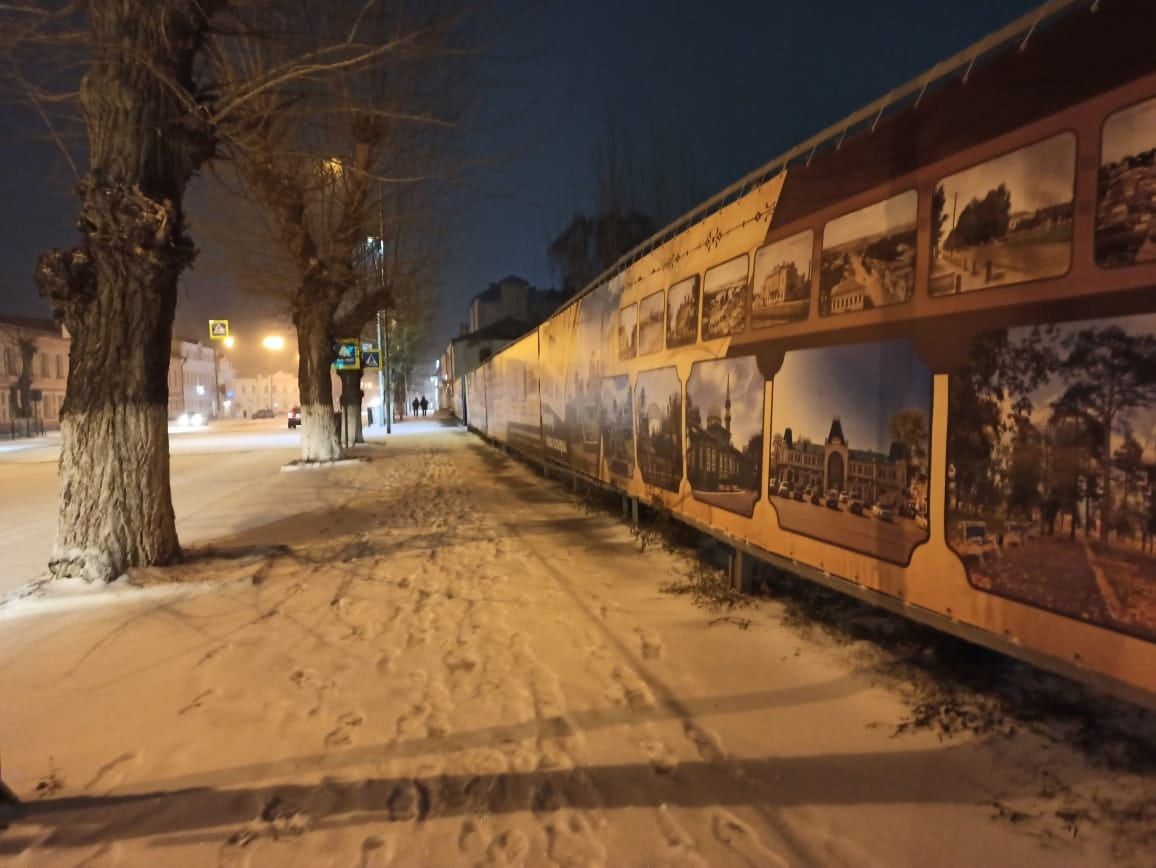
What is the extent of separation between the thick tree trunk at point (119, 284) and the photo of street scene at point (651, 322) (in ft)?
14.8

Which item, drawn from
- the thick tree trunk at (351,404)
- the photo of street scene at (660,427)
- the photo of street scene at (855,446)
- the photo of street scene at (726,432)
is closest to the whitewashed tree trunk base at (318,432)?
the thick tree trunk at (351,404)

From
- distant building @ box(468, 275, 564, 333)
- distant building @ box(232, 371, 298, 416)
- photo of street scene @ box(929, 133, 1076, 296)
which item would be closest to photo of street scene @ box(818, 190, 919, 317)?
photo of street scene @ box(929, 133, 1076, 296)

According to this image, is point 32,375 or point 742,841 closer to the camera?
point 742,841

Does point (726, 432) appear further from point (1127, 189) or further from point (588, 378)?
point (588, 378)

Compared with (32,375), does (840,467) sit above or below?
below

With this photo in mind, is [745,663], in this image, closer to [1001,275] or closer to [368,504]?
[1001,275]

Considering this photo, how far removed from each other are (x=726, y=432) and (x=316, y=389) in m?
13.0

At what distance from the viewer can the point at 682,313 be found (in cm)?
620

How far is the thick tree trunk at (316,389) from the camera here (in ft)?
52.4

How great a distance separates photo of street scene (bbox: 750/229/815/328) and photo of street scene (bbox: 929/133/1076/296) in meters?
1.05

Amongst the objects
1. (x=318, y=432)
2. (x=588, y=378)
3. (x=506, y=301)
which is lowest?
(x=318, y=432)

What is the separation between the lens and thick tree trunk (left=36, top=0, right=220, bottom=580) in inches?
230

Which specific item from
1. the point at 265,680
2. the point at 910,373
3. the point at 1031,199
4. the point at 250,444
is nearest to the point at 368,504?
the point at 265,680

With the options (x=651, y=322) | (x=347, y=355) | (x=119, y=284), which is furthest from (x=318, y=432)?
(x=651, y=322)
